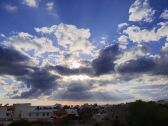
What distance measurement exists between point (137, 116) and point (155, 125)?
4619mm

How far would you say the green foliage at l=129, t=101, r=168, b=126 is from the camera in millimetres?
65812

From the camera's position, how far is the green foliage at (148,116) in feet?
216

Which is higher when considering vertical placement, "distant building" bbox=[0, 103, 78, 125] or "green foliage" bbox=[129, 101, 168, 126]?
"distant building" bbox=[0, 103, 78, 125]

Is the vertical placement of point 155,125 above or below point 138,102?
below

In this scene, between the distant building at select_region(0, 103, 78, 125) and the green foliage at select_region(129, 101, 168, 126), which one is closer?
the green foliage at select_region(129, 101, 168, 126)

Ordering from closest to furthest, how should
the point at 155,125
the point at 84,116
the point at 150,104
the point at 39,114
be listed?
the point at 155,125 → the point at 150,104 → the point at 39,114 → the point at 84,116

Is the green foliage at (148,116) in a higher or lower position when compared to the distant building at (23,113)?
lower

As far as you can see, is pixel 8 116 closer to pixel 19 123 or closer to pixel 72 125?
pixel 19 123

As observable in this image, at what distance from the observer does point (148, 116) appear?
66.4 meters

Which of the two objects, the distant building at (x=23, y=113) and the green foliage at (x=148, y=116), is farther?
the distant building at (x=23, y=113)

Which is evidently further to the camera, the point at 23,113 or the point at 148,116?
the point at 23,113

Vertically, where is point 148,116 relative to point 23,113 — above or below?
below

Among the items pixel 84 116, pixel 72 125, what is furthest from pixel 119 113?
pixel 84 116

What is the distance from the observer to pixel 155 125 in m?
65.6
